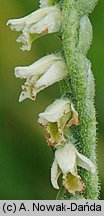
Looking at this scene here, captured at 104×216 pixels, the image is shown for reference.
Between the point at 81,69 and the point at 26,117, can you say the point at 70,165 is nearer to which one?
the point at 81,69

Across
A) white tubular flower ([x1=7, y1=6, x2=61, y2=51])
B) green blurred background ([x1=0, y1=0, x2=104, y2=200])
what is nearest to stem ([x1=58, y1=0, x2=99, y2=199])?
white tubular flower ([x1=7, y1=6, x2=61, y2=51])

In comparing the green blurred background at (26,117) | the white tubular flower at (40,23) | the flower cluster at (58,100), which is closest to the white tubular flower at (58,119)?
the flower cluster at (58,100)

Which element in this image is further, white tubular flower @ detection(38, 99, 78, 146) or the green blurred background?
the green blurred background

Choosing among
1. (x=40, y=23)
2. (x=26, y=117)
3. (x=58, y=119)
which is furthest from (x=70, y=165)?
(x=26, y=117)

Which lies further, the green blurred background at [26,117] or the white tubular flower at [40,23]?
the green blurred background at [26,117]

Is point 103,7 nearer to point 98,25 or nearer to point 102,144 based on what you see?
point 98,25

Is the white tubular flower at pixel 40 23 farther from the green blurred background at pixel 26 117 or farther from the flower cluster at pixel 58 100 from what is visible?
the green blurred background at pixel 26 117

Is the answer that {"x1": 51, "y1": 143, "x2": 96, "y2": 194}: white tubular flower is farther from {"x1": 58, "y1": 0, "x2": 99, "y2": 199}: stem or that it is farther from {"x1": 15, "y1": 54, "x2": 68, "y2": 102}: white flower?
{"x1": 15, "y1": 54, "x2": 68, "y2": 102}: white flower
